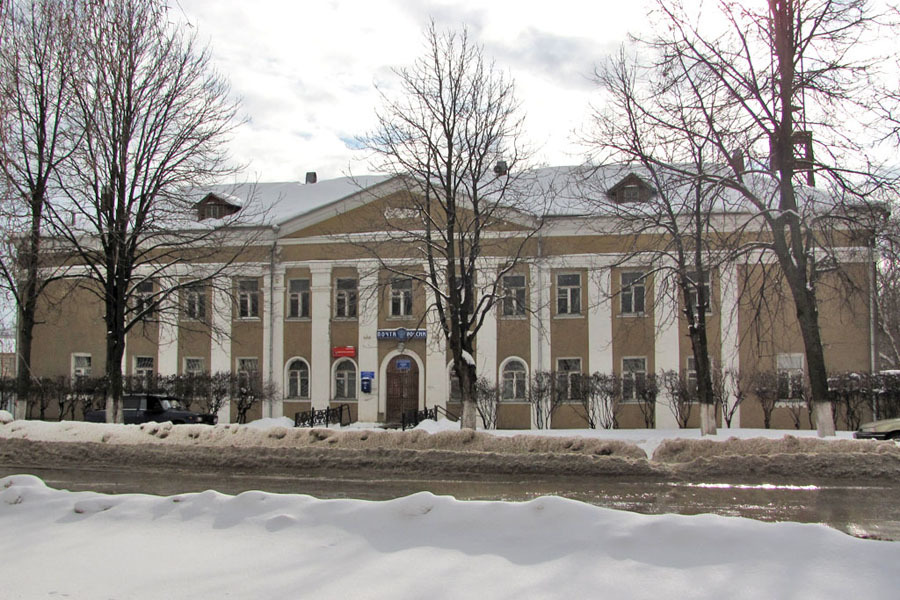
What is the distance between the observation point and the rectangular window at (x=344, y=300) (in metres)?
27.9

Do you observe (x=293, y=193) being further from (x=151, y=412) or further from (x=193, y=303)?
(x=151, y=412)

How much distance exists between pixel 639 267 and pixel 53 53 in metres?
18.8

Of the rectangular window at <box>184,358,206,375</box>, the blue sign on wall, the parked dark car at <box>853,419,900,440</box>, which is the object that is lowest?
the parked dark car at <box>853,419,900,440</box>

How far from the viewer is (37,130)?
61.6 ft

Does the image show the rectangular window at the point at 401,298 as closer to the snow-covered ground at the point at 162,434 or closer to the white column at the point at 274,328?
the white column at the point at 274,328

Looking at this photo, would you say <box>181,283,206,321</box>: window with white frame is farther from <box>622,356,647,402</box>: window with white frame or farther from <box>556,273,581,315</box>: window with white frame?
<box>622,356,647,402</box>: window with white frame

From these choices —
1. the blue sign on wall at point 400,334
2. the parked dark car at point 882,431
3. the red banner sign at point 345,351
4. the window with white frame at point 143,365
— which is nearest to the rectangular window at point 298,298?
the red banner sign at point 345,351

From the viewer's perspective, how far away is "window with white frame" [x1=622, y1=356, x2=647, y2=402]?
24312 mm

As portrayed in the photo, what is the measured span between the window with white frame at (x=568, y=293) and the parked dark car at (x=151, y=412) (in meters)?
13.2

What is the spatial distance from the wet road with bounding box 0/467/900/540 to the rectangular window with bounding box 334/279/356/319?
16.5 metres

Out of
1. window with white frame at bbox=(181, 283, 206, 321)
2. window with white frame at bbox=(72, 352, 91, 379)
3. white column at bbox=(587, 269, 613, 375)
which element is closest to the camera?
window with white frame at bbox=(181, 283, 206, 321)

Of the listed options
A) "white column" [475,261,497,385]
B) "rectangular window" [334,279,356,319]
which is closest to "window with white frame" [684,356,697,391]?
"white column" [475,261,497,385]

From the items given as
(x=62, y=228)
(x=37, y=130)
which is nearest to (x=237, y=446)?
(x=62, y=228)

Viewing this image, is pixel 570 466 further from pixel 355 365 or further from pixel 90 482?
pixel 355 365
